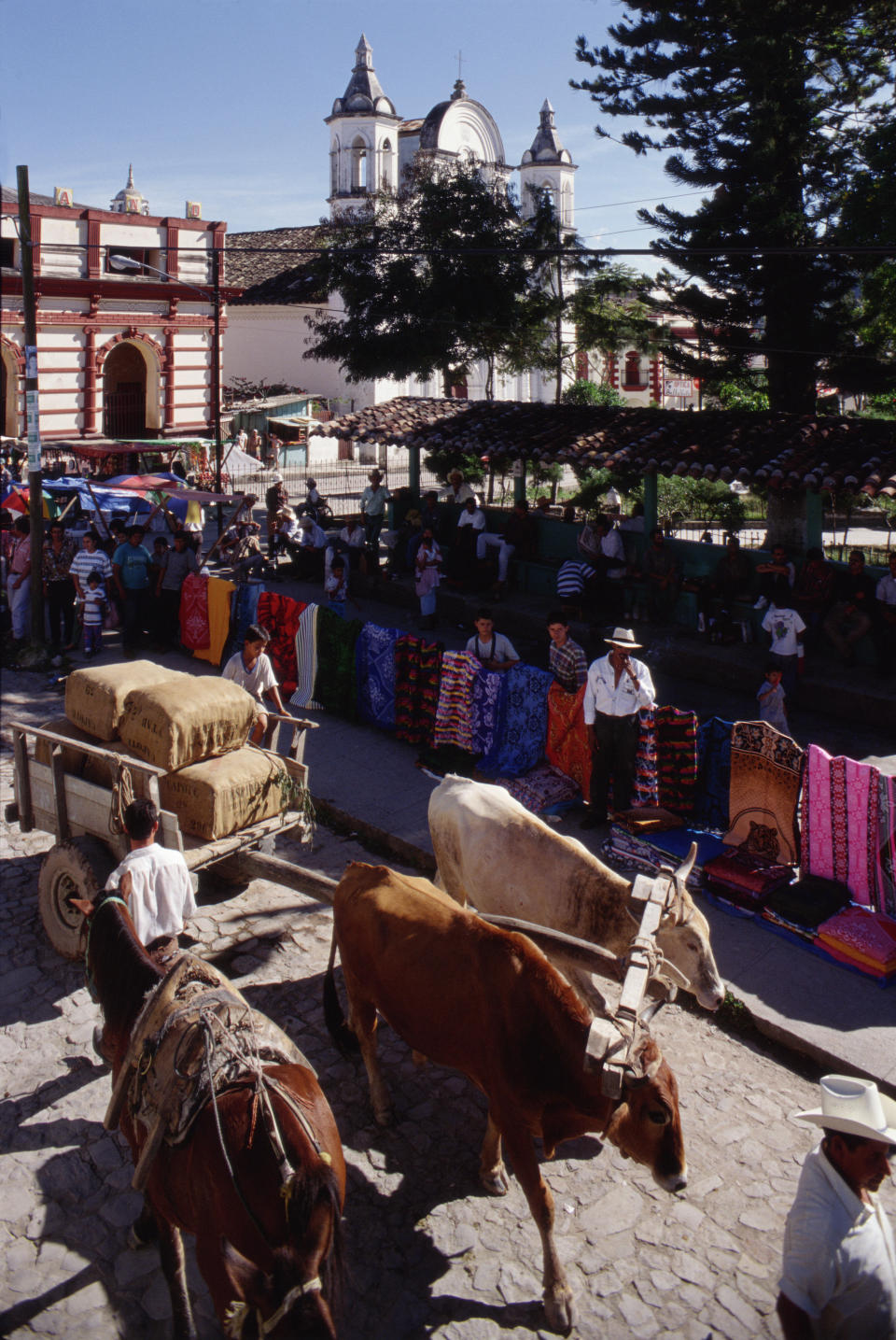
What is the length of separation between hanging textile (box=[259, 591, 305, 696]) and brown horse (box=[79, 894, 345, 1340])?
28.2 ft

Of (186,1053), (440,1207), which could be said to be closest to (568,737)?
(440,1207)

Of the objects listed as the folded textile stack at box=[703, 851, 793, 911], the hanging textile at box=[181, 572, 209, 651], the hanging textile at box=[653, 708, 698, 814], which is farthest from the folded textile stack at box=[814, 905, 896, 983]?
the hanging textile at box=[181, 572, 209, 651]

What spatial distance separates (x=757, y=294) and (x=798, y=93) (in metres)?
3.18

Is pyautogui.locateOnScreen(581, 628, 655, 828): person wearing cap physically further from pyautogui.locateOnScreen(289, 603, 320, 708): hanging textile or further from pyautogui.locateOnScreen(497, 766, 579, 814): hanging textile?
pyautogui.locateOnScreen(289, 603, 320, 708): hanging textile

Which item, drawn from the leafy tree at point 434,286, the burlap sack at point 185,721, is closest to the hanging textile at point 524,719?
the burlap sack at point 185,721

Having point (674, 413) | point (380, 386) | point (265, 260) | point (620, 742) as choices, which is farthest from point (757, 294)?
point (265, 260)

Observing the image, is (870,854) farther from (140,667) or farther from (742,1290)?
(140,667)

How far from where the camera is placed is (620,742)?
351 inches

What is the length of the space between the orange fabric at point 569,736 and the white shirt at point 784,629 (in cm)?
293

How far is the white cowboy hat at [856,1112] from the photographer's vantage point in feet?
10.8

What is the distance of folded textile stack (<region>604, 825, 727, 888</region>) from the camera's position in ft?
27.6

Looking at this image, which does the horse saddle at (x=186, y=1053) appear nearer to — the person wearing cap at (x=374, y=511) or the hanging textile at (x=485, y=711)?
the hanging textile at (x=485, y=711)

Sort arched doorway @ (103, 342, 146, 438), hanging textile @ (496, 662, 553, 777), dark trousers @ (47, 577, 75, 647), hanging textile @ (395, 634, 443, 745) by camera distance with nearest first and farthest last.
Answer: hanging textile @ (496, 662, 553, 777) → hanging textile @ (395, 634, 443, 745) → dark trousers @ (47, 577, 75, 647) → arched doorway @ (103, 342, 146, 438)

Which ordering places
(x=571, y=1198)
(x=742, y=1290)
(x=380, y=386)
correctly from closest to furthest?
(x=742, y=1290)
(x=571, y=1198)
(x=380, y=386)
